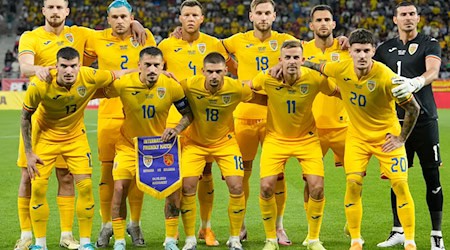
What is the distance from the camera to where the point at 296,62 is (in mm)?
6629

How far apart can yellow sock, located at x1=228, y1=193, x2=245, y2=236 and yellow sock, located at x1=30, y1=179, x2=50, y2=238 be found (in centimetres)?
180

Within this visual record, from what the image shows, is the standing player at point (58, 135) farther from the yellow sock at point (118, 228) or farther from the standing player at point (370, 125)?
the standing player at point (370, 125)

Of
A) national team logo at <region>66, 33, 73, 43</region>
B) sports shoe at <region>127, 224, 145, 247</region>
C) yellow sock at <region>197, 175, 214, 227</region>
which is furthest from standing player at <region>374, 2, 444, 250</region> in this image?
national team logo at <region>66, 33, 73, 43</region>

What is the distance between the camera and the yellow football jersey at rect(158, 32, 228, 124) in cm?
743

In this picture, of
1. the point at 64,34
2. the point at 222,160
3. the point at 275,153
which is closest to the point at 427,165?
the point at 275,153

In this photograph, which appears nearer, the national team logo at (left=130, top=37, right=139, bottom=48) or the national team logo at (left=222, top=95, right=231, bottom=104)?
the national team logo at (left=222, top=95, right=231, bottom=104)

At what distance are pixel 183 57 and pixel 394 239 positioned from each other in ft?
9.51

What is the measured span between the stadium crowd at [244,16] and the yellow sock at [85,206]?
2659cm

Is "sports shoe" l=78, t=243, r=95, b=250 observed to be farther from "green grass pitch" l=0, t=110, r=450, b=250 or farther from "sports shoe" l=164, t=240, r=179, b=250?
"sports shoe" l=164, t=240, r=179, b=250

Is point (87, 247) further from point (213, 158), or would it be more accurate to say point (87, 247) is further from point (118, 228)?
point (213, 158)

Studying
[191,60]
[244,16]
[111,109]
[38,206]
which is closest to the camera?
[38,206]

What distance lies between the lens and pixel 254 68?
755cm

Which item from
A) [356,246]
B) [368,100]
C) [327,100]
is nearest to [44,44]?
[327,100]

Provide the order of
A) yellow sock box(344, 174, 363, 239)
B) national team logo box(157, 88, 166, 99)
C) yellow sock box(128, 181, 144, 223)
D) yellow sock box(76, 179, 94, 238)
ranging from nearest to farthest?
yellow sock box(344, 174, 363, 239) → yellow sock box(76, 179, 94, 238) → national team logo box(157, 88, 166, 99) → yellow sock box(128, 181, 144, 223)
